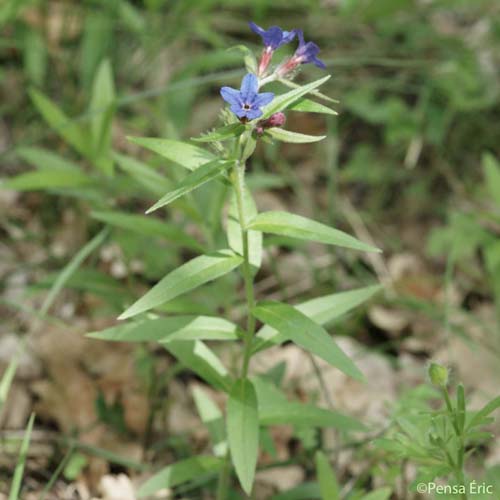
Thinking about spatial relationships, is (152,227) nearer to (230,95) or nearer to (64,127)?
(64,127)

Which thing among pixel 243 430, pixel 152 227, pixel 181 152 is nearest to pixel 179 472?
pixel 243 430

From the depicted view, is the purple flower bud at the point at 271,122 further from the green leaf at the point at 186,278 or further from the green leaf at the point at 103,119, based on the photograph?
the green leaf at the point at 103,119

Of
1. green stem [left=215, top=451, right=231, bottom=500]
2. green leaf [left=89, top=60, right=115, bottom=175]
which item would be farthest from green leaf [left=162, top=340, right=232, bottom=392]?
green leaf [left=89, top=60, right=115, bottom=175]

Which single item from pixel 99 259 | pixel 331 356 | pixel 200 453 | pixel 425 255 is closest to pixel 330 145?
pixel 425 255

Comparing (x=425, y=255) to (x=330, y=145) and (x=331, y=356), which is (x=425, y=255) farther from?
(x=331, y=356)

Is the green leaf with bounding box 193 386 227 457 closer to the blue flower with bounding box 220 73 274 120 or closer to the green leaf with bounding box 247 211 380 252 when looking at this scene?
the green leaf with bounding box 247 211 380 252

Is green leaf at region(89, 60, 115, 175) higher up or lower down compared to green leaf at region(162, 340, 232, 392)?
higher up

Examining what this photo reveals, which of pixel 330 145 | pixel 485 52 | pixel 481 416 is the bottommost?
pixel 481 416
